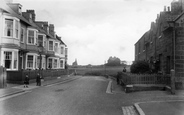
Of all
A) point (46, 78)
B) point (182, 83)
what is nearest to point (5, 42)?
point (46, 78)

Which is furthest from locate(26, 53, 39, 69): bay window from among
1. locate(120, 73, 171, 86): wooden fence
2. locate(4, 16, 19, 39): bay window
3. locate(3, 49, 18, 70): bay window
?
locate(120, 73, 171, 86): wooden fence

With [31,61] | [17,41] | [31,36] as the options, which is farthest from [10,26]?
[31,61]

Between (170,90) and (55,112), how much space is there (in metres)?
8.91

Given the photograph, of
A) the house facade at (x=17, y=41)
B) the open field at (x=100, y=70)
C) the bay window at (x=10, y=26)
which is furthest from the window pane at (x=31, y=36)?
the open field at (x=100, y=70)

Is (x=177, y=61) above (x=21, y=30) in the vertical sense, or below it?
below

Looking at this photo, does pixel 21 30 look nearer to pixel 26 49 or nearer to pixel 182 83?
pixel 26 49

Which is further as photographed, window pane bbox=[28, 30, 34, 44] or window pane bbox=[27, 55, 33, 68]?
window pane bbox=[27, 55, 33, 68]

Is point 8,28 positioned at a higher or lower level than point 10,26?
lower

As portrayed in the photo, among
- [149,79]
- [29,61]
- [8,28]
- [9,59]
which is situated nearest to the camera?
[149,79]

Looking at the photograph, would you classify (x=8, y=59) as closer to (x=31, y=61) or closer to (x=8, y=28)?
(x=8, y=28)

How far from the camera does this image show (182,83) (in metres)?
14.5

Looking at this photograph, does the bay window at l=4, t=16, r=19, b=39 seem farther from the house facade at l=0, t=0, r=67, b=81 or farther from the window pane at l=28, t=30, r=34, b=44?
the window pane at l=28, t=30, r=34, b=44

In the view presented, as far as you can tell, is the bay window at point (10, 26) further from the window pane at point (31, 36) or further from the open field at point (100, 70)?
the open field at point (100, 70)

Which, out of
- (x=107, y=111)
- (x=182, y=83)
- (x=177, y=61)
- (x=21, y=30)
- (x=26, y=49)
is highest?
(x=21, y=30)
